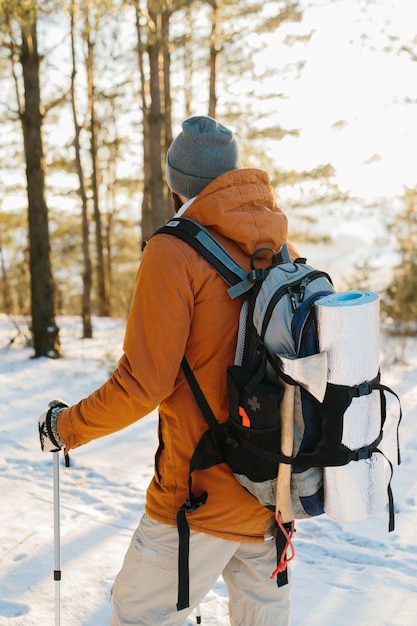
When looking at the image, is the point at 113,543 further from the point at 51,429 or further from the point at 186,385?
the point at 186,385

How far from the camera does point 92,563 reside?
325cm

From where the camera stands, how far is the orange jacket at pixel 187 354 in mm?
1684

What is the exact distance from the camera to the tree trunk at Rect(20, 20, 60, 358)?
8.64m

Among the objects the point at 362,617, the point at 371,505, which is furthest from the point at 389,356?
the point at 371,505

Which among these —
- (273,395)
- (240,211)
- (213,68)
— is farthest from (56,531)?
(213,68)

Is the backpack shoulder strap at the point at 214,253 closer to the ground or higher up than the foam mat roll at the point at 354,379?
higher up

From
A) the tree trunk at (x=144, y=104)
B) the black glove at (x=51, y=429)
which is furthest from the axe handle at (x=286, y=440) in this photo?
the tree trunk at (x=144, y=104)

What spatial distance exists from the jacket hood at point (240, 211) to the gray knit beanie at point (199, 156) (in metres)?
0.12

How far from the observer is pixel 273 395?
1.61 m

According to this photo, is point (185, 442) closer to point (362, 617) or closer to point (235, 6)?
point (362, 617)

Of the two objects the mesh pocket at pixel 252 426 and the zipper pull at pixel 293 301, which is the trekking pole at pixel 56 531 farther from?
the zipper pull at pixel 293 301

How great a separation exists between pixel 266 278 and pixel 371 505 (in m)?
0.72

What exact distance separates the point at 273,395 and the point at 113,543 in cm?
237

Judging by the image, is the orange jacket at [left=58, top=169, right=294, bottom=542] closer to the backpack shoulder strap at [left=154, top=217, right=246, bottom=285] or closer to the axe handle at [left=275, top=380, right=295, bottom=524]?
the backpack shoulder strap at [left=154, top=217, right=246, bottom=285]
